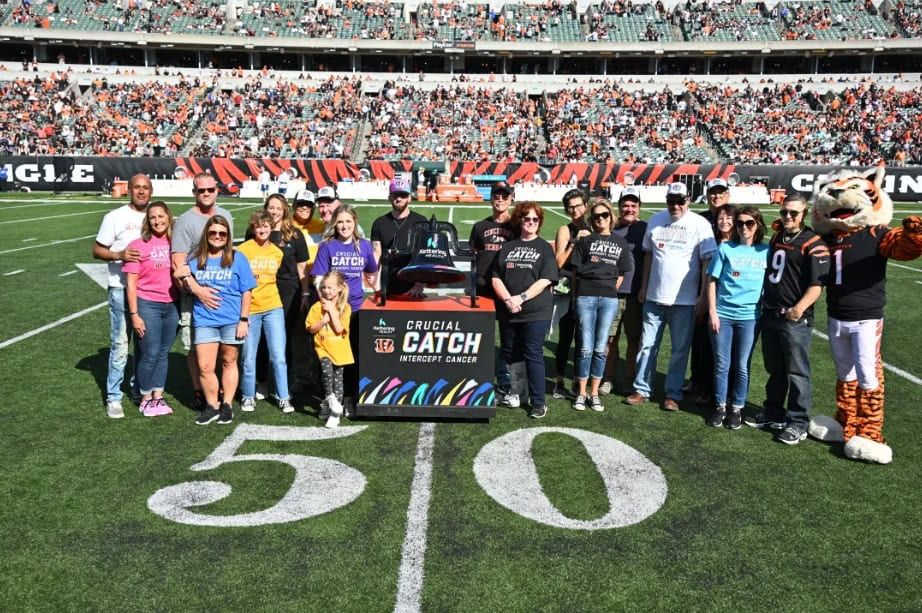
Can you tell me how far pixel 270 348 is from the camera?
6543mm

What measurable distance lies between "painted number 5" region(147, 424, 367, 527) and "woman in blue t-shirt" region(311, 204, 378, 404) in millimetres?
913

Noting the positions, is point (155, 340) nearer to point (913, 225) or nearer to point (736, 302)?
point (736, 302)

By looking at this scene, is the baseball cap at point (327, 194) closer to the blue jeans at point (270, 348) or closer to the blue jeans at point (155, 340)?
the blue jeans at point (270, 348)

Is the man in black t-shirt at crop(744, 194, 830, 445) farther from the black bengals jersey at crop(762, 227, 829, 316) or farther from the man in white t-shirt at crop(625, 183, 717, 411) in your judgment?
the man in white t-shirt at crop(625, 183, 717, 411)

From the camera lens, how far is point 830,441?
6.12 m

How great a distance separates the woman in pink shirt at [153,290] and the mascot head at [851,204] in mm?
5087

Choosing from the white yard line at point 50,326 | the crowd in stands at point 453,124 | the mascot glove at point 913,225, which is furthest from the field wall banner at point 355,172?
the mascot glove at point 913,225

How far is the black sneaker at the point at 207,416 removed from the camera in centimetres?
629

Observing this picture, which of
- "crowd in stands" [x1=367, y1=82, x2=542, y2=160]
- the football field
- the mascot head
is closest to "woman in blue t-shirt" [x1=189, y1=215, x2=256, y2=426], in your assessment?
the football field

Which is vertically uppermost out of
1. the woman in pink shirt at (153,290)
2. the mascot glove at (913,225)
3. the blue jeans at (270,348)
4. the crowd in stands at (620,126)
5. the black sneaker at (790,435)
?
the crowd in stands at (620,126)

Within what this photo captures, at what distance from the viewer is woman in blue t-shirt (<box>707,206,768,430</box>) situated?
6180 millimetres

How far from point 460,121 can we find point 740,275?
42204 millimetres

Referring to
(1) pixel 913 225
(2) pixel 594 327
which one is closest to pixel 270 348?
(2) pixel 594 327

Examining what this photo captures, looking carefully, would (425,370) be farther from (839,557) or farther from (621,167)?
(621,167)
